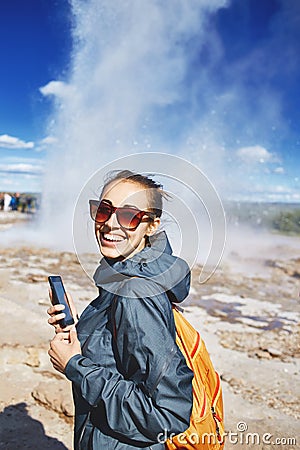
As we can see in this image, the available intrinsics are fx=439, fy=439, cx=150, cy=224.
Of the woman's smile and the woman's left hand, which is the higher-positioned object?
the woman's smile

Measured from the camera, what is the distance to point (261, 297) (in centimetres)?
759

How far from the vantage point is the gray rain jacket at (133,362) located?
1.06 m

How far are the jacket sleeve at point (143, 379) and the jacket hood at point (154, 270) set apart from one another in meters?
0.05

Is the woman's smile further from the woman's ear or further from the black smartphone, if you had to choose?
the black smartphone

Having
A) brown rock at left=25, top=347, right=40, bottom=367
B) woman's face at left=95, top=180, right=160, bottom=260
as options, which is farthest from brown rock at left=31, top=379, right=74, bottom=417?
woman's face at left=95, top=180, right=160, bottom=260

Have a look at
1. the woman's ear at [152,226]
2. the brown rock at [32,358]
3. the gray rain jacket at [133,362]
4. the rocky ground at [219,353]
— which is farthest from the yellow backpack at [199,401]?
the brown rock at [32,358]

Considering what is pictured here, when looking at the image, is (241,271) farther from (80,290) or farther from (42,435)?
(42,435)

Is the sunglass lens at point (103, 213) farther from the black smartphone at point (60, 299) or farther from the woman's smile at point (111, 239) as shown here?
the black smartphone at point (60, 299)

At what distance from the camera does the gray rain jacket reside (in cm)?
106

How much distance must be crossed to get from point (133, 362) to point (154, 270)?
24cm

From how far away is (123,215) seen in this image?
116 centimetres

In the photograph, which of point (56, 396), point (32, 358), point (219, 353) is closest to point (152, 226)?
point (56, 396)

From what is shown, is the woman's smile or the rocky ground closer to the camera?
the woman's smile

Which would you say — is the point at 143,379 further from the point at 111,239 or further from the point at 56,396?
the point at 56,396
